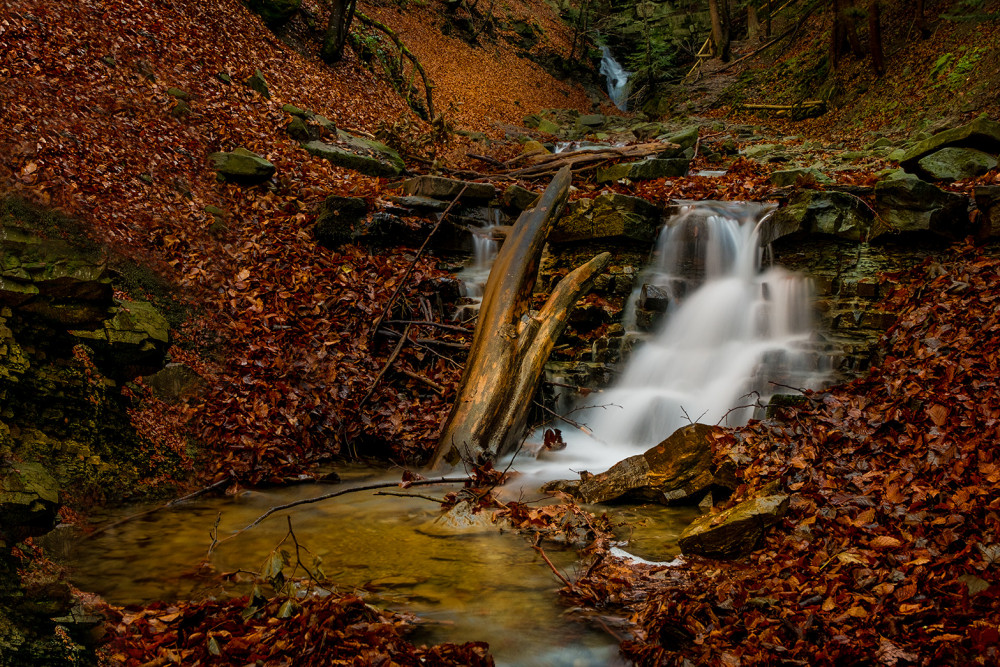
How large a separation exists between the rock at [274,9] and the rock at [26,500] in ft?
40.9

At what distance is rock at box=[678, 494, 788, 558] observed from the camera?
3.71 m

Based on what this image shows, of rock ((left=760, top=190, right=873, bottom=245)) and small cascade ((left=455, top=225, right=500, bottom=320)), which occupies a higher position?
rock ((left=760, top=190, right=873, bottom=245))

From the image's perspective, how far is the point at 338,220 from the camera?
7945 mm

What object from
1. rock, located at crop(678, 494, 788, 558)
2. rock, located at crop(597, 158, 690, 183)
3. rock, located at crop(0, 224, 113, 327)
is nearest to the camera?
rock, located at crop(678, 494, 788, 558)

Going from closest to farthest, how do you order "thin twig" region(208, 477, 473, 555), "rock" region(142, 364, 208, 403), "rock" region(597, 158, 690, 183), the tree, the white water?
1. "thin twig" region(208, 477, 473, 555)
2. "rock" region(142, 364, 208, 403)
3. the white water
4. "rock" region(597, 158, 690, 183)
5. the tree

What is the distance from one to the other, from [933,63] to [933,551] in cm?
1621

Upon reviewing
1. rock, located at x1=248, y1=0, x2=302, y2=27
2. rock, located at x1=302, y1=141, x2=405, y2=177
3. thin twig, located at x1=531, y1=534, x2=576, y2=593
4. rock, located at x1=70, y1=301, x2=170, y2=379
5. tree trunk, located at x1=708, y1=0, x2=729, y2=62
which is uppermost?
tree trunk, located at x1=708, y1=0, x2=729, y2=62

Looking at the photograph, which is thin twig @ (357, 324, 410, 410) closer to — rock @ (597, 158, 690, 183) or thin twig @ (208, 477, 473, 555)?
thin twig @ (208, 477, 473, 555)

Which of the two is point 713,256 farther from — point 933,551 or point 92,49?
point 92,49

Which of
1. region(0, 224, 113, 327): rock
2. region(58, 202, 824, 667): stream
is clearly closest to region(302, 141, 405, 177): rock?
region(58, 202, 824, 667): stream

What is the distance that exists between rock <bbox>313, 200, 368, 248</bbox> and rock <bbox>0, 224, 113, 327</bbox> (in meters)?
3.17

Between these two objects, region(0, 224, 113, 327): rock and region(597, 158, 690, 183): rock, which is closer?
region(0, 224, 113, 327): rock

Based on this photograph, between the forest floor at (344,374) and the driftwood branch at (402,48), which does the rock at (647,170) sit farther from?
the driftwood branch at (402,48)

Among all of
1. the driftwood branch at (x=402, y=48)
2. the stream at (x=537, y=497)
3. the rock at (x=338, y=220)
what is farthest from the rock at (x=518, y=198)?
the driftwood branch at (x=402, y=48)
